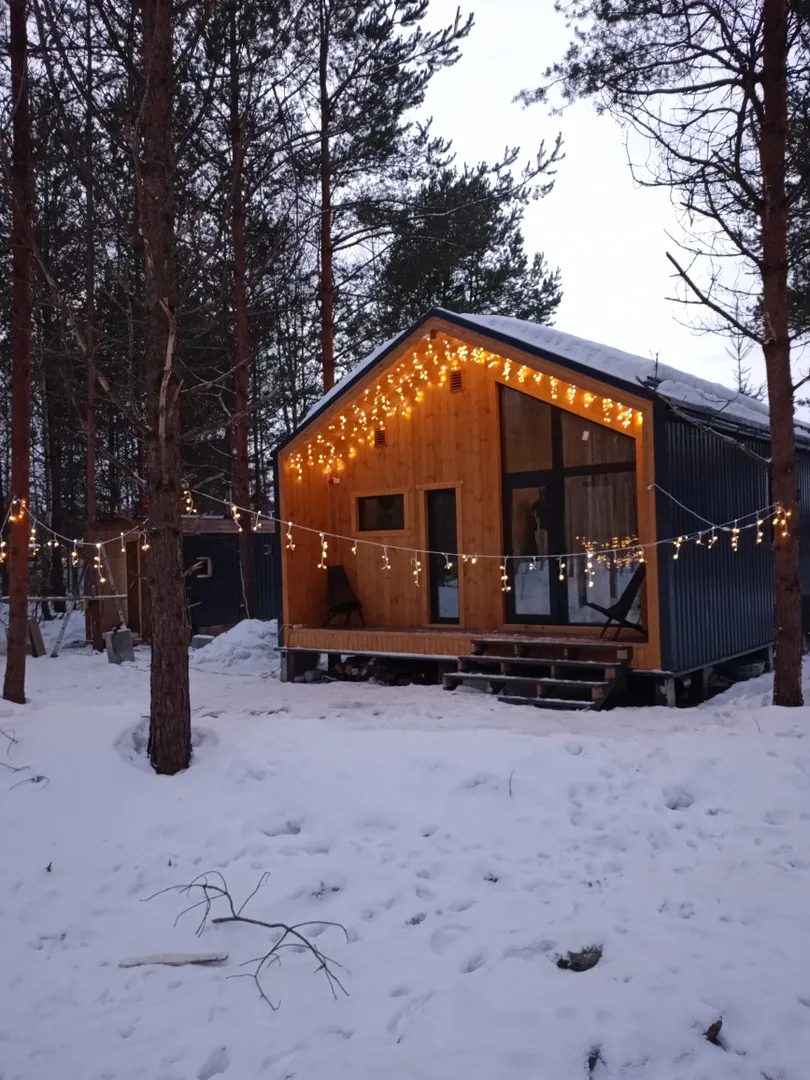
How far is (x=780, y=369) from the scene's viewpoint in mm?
7078

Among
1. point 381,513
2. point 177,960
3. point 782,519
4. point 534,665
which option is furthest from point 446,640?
point 177,960

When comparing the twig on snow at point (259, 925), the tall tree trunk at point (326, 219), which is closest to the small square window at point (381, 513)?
the tall tree trunk at point (326, 219)

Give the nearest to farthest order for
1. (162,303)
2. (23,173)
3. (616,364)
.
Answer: (162,303), (23,173), (616,364)

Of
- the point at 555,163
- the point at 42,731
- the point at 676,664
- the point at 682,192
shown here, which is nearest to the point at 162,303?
the point at 42,731

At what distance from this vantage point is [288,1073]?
2.88m

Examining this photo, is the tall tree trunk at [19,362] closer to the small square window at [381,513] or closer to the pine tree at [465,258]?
the small square window at [381,513]

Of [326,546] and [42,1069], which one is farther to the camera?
[326,546]

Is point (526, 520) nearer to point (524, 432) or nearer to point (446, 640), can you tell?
point (524, 432)

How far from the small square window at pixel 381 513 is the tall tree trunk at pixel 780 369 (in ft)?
16.4

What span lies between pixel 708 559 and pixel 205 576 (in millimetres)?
9778

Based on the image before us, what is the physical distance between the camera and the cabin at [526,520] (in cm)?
848

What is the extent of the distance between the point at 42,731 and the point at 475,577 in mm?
5445

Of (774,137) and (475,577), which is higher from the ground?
(774,137)

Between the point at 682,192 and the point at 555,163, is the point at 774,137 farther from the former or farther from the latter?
the point at 555,163
